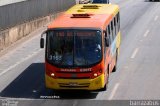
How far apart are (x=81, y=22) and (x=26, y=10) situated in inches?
659

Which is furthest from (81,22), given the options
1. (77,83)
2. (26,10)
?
(26,10)

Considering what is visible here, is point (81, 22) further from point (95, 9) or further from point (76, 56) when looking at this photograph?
point (95, 9)

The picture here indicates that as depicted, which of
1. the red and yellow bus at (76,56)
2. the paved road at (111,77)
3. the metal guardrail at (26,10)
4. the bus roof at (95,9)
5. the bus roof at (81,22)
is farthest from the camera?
the metal guardrail at (26,10)

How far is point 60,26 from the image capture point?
1861 cm

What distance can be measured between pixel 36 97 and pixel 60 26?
288cm

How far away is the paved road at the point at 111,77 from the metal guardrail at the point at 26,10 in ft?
4.72

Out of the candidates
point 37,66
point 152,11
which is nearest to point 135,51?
point 37,66

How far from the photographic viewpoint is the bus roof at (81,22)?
1864cm

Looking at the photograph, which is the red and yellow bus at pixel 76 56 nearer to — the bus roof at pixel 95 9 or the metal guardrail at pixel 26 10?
the bus roof at pixel 95 9

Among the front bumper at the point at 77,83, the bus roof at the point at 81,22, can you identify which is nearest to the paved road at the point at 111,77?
the front bumper at the point at 77,83

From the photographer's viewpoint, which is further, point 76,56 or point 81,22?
point 81,22

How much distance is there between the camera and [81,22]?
19.0 metres

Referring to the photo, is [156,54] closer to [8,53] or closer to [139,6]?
[8,53]

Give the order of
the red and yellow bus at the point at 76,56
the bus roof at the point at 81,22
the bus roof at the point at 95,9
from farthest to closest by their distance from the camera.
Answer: the bus roof at the point at 95,9, the bus roof at the point at 81,22, the red and yellow bus at the point at 76,56
